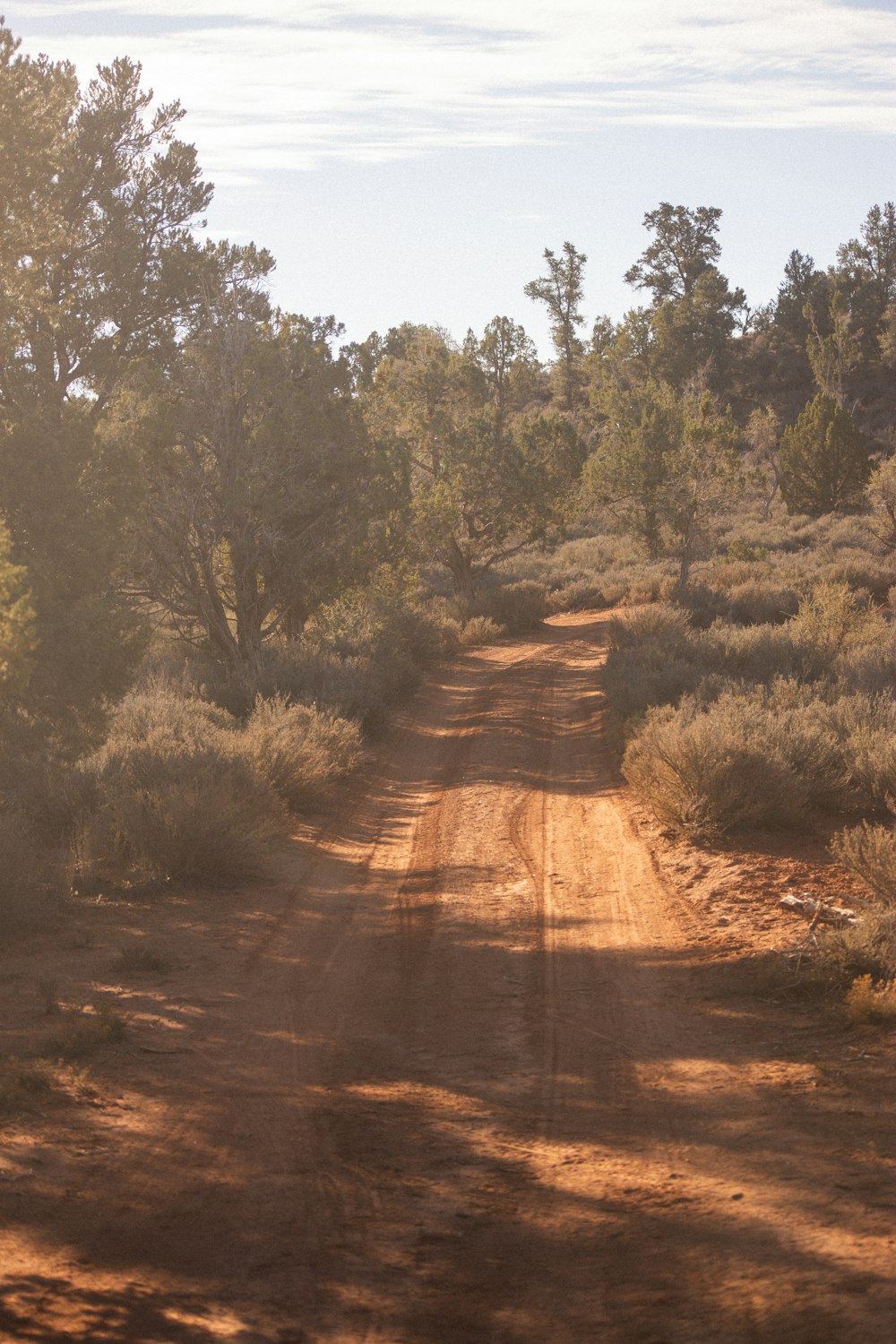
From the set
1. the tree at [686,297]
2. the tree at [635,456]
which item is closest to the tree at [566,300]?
the tree at [686,297]

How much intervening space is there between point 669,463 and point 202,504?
1813cm

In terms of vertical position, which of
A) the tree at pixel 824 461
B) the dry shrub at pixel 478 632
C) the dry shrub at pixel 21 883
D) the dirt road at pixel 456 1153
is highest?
the tree at pixel 824 461

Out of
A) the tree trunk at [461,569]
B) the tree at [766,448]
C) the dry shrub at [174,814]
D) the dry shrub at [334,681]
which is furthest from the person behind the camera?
the tree at [766,448]

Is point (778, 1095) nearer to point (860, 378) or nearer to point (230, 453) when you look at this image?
point (230, 453)

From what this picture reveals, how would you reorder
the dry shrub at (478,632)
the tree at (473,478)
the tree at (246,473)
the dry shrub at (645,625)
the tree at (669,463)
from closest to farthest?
the tree at (246,473), the dry shrub at (645,625), the dry shrub at (478,632), the tree at (473,478), the tree at (669,463)

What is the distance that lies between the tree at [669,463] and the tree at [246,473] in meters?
13.5

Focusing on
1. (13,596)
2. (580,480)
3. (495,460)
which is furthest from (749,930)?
(580,480)

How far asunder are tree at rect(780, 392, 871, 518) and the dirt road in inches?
1570

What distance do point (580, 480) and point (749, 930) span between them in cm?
2885

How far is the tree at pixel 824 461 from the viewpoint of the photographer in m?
44.5

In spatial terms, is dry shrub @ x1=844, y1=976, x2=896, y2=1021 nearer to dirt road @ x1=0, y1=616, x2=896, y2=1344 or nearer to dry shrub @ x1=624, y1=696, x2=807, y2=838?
dirt road @ x1=0, y1=616, x2=896, y2=1344

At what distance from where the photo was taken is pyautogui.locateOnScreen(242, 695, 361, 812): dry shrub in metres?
12.0

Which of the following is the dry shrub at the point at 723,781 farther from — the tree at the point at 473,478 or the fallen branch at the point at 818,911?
the tree at the point at 473,478

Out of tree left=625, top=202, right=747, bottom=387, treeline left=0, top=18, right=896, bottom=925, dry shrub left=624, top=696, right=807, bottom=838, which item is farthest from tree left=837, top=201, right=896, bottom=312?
dry shrub left=624, top=696, right=807, bottom=838
